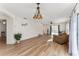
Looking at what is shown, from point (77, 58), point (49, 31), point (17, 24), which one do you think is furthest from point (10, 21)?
point (49, 31)

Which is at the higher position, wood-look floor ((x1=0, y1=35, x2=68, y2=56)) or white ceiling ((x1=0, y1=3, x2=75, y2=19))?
white ceiling ((x1=0, y1=3, x2=75, y2=19))

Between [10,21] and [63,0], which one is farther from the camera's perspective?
[10,21]

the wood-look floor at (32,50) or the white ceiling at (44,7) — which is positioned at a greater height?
the white ceiling at (44,7)

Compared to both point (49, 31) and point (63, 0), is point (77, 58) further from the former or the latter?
point (49, 31)

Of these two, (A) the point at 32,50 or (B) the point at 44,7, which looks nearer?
(B) the point at 44,7

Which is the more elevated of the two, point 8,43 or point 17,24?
point 17,24

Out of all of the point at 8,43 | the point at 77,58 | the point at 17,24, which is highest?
the point at 17,24

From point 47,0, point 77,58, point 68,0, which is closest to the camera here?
point 77,58

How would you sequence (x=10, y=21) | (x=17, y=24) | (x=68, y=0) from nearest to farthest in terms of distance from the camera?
1. (x=68, y=0)
2. (x=10, y=21)
3. (x=17, y=24)

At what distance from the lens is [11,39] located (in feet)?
27.7

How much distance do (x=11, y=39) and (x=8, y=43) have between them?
38 cm

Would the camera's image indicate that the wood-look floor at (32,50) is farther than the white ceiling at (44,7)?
Yes

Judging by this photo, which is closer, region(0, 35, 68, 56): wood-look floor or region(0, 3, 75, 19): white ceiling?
region(0, 3, 75, 19): white ceiling

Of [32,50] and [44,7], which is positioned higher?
[44,7]
